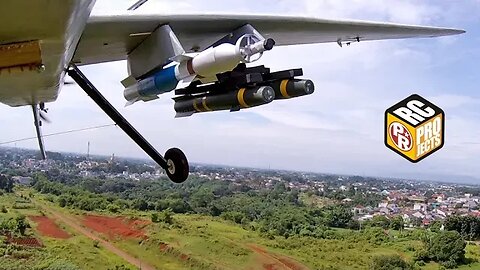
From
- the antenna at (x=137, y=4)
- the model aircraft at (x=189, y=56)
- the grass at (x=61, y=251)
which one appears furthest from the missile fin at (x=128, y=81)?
the grass at (x=61, y=251)

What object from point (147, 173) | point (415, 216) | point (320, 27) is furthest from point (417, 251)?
point (320, 27)

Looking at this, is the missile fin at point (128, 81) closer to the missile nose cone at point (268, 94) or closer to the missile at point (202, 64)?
the missile at point (202, 64)

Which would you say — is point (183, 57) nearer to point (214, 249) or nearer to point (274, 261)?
point (274, 261)

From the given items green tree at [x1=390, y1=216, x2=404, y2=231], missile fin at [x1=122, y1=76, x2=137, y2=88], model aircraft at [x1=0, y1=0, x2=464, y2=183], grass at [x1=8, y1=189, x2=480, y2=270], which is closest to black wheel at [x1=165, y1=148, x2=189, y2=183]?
model aircraft at [x1=0, y1=0, x2=464, y2=183]

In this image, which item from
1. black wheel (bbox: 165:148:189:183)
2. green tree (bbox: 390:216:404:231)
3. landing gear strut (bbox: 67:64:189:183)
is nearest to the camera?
landing gear strut (bbox: 67:64:189:183)

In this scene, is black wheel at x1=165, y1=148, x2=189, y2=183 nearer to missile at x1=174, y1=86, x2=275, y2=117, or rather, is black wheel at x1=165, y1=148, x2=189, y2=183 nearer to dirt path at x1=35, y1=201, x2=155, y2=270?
missile at x1=174, y1=86, x2=275, y2=117

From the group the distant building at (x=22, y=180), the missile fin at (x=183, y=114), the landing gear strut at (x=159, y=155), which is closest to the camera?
the missile fin at (x=183, y=114)
